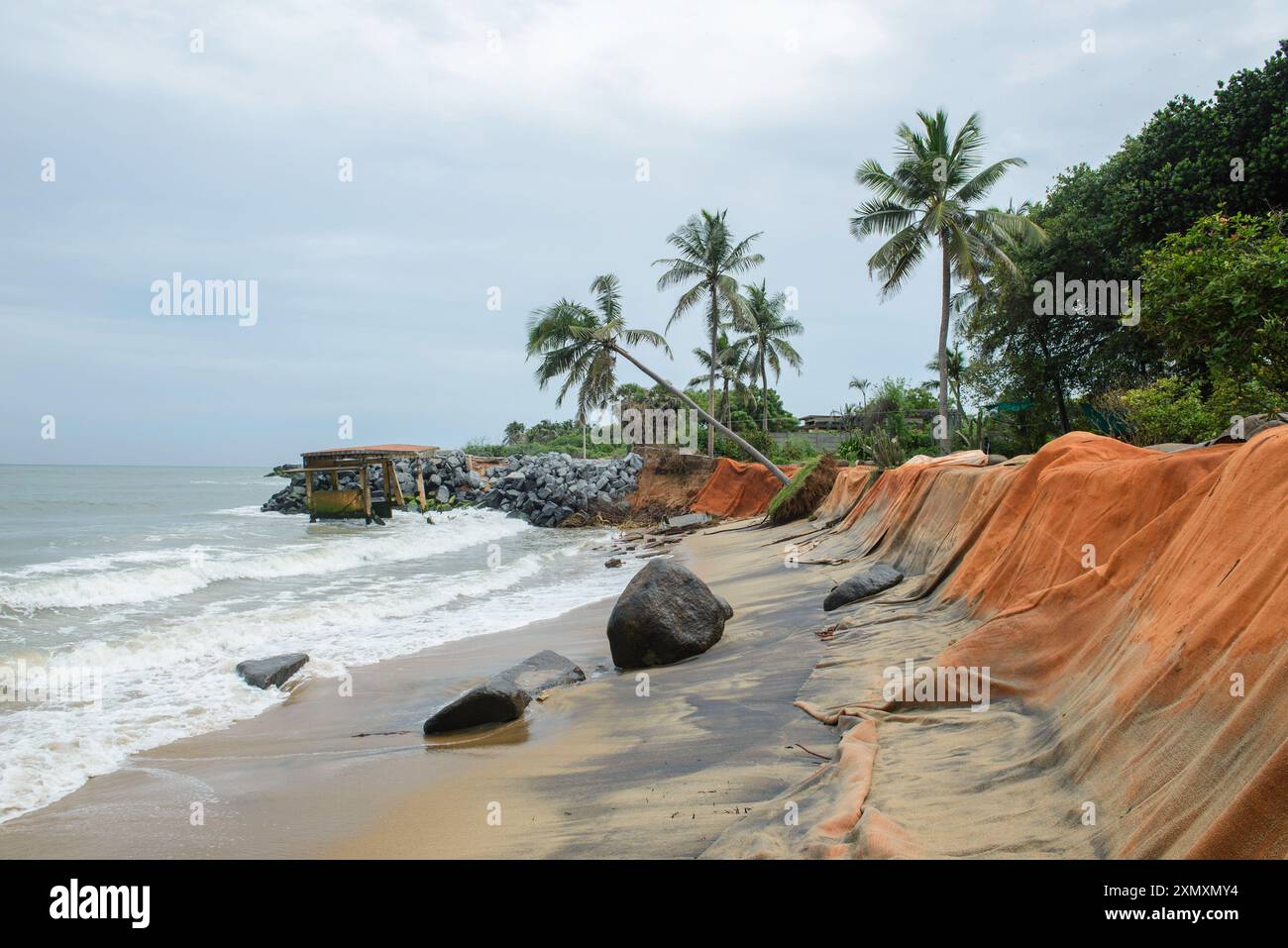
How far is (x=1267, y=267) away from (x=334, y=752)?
14712 millimetres

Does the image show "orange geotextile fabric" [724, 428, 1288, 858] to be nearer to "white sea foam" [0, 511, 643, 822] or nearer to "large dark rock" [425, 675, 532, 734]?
"large dark rock" [425, 675, 532, 734]

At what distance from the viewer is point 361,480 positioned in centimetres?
3322

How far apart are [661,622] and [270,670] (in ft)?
13.1

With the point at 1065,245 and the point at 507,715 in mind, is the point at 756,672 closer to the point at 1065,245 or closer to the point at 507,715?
the point at 507,715

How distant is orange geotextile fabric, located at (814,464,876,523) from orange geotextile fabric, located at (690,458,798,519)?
6626 millimetres

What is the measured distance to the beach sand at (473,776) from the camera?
12.8 feet

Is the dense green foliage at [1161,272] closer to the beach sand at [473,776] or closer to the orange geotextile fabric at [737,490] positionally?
the orange geotextile fabric at [737,490]

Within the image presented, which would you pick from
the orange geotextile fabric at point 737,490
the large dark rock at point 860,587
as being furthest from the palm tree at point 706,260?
the large dark rock at point 860,587

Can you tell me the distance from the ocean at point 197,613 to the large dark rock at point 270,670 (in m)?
0.11

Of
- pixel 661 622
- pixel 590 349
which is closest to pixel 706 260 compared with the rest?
pixel 590 349

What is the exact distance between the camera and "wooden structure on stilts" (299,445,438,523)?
3127cm

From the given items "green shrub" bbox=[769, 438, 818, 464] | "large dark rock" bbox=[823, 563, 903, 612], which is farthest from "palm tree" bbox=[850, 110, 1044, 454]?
"large dark rock" bbox=[823, 563, 903, 612]
